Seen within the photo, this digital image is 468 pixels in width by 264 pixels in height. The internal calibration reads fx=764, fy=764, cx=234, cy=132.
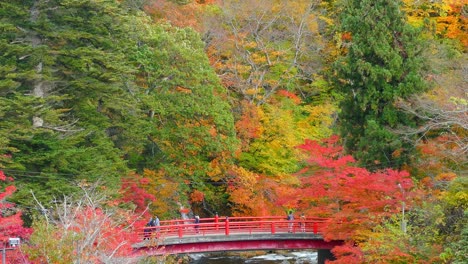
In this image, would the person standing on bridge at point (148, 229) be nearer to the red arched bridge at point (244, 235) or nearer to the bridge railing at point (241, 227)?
the red arched bridge at point (244, 235)

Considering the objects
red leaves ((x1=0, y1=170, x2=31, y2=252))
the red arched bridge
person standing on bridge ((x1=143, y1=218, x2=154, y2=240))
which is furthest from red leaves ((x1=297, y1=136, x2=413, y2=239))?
red leaves ((x1=0, y1=170, x2=31, y2=252))

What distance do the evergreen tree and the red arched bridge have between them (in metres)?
4.19

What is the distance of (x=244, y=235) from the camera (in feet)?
111

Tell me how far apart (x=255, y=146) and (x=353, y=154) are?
324 inches

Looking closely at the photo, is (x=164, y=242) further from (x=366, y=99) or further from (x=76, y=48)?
(x=366, y=99)

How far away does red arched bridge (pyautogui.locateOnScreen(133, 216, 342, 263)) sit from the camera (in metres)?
32.5

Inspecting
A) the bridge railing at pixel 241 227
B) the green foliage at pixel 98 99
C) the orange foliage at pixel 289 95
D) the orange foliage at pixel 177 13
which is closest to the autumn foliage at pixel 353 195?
the bridge railing at pixel 241 227

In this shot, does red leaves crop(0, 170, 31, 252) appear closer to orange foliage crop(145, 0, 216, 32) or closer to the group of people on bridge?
the group of people on bridge

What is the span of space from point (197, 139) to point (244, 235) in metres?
6.05

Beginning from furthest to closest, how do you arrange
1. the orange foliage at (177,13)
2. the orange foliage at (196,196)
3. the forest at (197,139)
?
the orange foliage at (177,13)
the orange foliage at (196,196)
the forest at (197,139)

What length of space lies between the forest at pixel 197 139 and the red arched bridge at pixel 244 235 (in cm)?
117

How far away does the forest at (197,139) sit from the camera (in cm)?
2591

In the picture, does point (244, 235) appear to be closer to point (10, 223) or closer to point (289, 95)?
point (10, 223)

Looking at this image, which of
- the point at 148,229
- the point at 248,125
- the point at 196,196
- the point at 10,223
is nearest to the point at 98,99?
the point at 148,229
